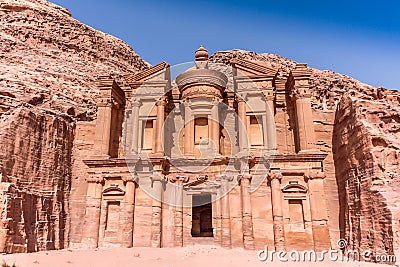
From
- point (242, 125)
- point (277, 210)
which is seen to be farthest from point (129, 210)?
point (242, 125)

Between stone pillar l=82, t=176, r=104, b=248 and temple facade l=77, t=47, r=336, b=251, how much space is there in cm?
5

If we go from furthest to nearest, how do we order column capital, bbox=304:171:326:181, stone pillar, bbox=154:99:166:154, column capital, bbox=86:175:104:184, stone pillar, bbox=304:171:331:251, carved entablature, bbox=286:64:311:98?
stone pillar, bbox=154:99:166:154 → carved entablature, bbox=286:64:311:98 → column capital, bbox=86:175:104:184 → column capital, bbox=304:171:326:181 → stone pillar, bbox=304:171:331:251

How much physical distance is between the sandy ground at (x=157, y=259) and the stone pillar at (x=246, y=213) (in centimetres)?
92

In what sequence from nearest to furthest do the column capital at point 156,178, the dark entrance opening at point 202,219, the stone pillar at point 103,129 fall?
the column capital at point 156,178 < the stone pillar at point 103,129 < the dark entrance opening at point 202,219

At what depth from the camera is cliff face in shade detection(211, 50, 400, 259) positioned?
13959 mm

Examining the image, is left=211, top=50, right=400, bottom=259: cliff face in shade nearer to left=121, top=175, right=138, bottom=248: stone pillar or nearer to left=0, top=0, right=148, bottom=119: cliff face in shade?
left=121, top=175, right=138, bottom=248: stone pillar

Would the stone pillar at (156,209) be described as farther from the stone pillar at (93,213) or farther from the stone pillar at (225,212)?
the stone pillar at (225,212)

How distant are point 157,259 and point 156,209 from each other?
4.44 m

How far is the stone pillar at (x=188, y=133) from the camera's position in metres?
20.0

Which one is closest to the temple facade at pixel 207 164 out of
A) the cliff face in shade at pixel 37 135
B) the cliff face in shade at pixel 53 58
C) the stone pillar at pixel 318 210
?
the stone pillar at pixel 318 210

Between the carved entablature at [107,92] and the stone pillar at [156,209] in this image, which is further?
the carved entablature at [107,92]

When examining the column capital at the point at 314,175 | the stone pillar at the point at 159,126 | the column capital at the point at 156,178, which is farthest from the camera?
the stone pillar at the point at 159,126

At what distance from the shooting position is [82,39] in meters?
41.7

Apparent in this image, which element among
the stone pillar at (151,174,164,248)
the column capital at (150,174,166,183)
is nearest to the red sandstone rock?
the stone pillar at (151,174,164,248)
